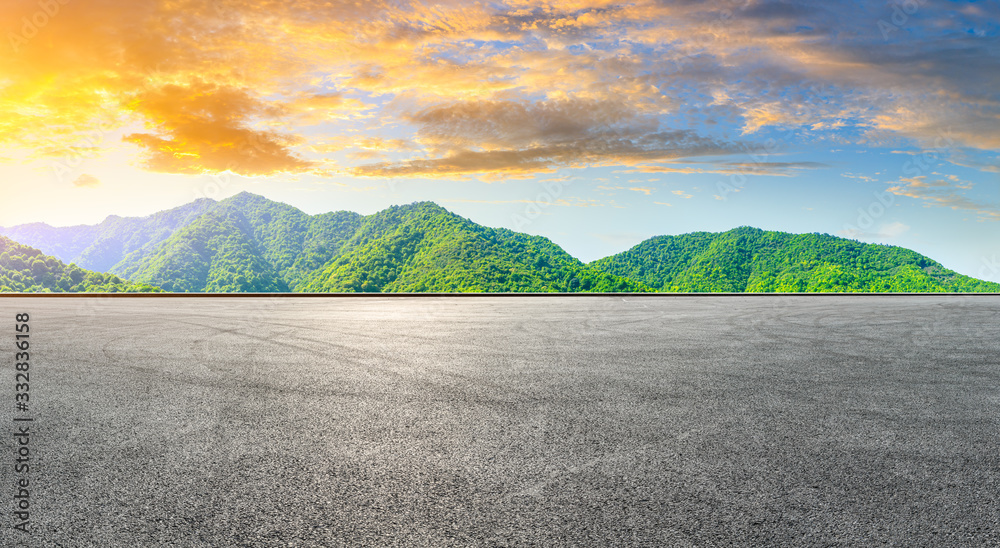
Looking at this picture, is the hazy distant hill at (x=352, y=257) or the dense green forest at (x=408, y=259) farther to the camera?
the hazy distant hill at (x=352, y=257)

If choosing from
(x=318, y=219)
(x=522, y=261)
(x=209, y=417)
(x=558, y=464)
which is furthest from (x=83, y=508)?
(x=318, y=219)

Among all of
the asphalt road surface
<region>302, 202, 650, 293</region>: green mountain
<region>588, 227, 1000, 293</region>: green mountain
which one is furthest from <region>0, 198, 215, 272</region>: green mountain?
the asphalt road surface

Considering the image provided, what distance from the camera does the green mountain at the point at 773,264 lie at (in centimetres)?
7600

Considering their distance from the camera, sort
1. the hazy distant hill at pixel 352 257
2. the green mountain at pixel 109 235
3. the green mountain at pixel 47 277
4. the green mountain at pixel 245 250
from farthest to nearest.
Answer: the green mountain at pixel 109 235
the green mountain at pixel 245 250
the hazy distant hill at pixel 352 257
the green mountain at pixel 47 277

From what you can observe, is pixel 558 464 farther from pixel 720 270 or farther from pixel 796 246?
pixel 796 246

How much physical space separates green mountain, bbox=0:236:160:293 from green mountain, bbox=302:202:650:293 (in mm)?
17357

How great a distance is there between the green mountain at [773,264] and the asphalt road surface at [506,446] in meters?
65.0

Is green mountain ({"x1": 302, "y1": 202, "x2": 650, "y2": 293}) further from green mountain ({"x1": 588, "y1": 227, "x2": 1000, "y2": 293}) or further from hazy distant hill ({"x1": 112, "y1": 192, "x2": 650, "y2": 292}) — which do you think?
green mountain ({"x1": 588, "y1": 227, "x2": 1000, "y2": 293})

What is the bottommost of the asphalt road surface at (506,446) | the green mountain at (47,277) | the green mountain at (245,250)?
the asphalt road surface at (506,446)

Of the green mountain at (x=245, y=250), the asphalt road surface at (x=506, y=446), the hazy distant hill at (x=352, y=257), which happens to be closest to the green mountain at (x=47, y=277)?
the hazy distant hill at (x=352, y=257)

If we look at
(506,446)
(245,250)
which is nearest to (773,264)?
(245,250)

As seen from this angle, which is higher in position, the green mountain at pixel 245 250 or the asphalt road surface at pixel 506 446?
the green mountain at pixel 245 250

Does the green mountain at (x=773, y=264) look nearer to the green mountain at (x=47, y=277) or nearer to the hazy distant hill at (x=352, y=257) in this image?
the hazy distant hill at (x=352, y=257)

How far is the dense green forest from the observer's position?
59938 millimetres
